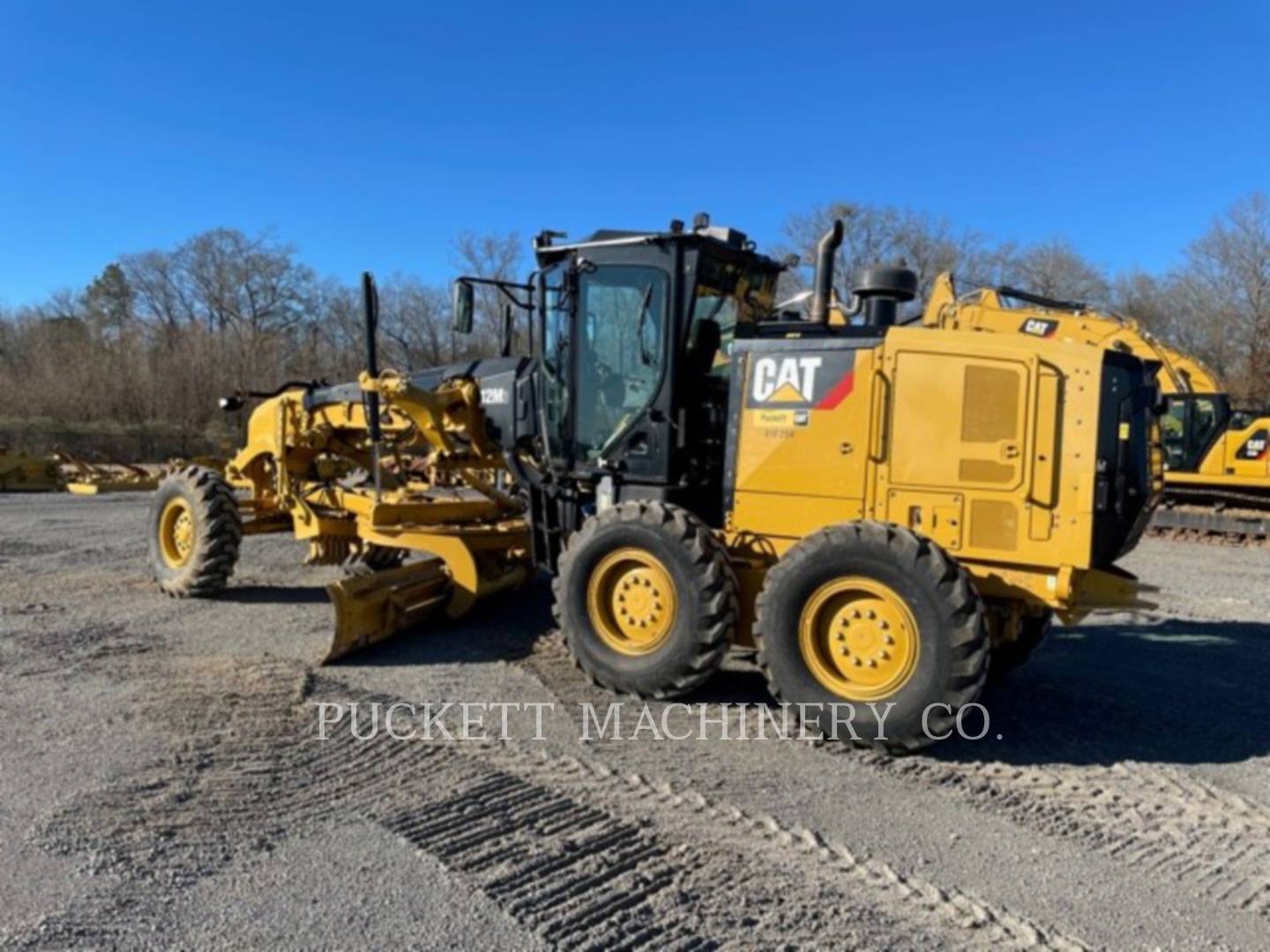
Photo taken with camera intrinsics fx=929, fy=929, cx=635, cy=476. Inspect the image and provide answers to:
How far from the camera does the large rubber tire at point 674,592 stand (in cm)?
518

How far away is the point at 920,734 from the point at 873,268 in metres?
2.92

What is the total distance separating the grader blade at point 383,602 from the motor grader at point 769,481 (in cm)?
2

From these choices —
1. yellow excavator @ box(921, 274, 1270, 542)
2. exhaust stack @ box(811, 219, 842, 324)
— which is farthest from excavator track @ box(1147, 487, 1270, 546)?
exhaust stack @ box(811, 219, 842, 324)

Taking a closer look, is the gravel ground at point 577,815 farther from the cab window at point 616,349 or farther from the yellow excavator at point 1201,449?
the yellow excavator at point 1201,449

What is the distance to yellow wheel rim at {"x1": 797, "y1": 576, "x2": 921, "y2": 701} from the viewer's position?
4652 mm

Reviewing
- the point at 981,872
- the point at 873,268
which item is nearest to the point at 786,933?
the point at 981,872

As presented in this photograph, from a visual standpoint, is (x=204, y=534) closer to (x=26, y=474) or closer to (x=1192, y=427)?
(x=1192, y=427)

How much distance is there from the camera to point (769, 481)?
17.9 feet

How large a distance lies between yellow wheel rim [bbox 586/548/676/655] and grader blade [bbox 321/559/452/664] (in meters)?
1.68

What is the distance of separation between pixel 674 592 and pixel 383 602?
230 centimetres

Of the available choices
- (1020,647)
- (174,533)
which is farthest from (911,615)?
(174,533)

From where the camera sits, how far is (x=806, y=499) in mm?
5328

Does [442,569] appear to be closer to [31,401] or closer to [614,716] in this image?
[614,716]

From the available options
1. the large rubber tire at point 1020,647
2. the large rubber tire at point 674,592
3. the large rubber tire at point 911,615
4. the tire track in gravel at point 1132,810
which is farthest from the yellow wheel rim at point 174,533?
the large rubber tire at point 1020,647
